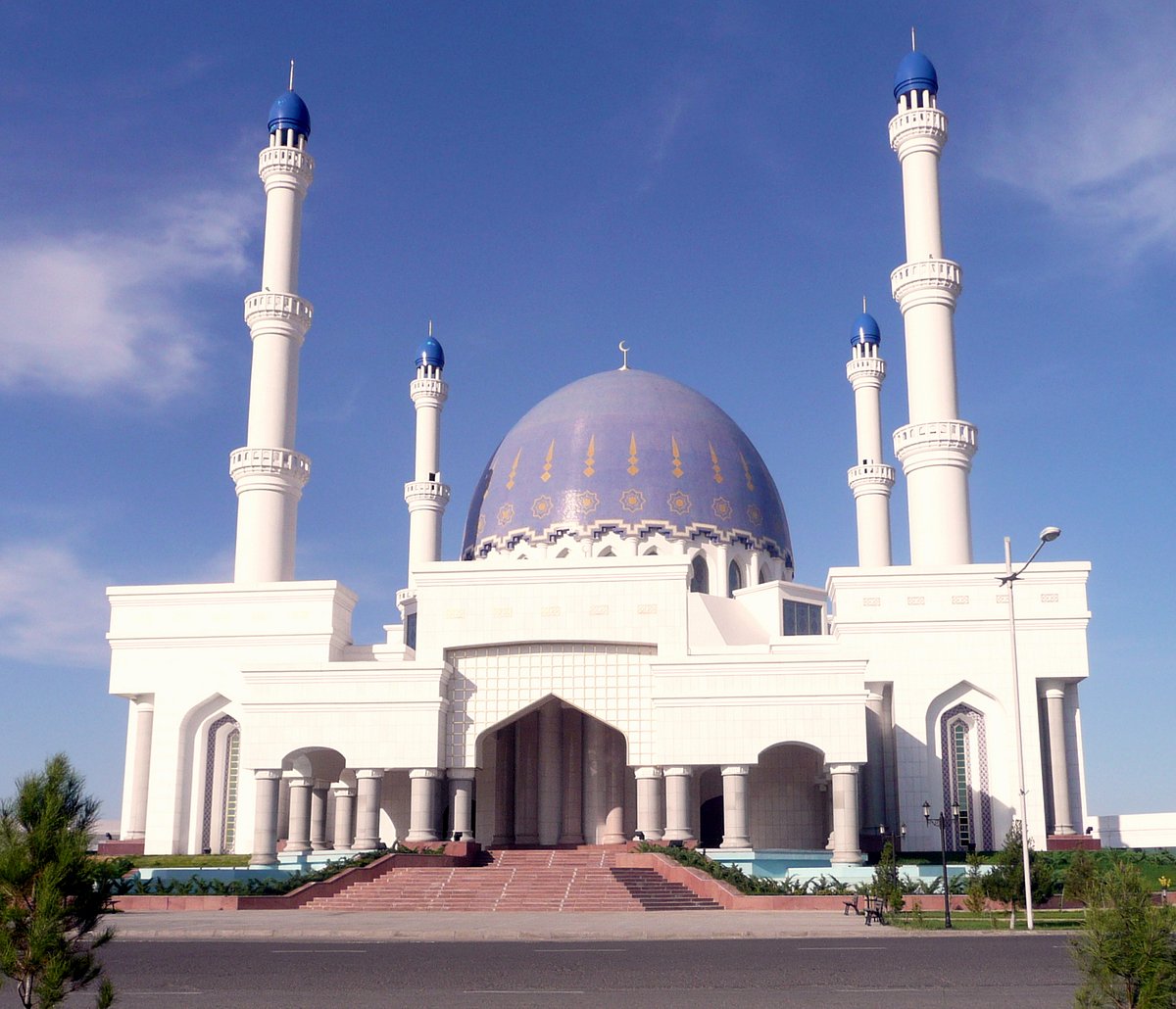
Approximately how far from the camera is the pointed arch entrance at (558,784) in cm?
3616

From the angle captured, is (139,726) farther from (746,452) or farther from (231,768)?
(746,452)

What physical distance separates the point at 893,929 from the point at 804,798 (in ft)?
52.3

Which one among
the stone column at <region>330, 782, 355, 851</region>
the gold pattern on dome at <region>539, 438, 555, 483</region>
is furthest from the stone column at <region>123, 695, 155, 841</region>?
the gold pattern on dome at <region>539, 438, 555, 483</region>

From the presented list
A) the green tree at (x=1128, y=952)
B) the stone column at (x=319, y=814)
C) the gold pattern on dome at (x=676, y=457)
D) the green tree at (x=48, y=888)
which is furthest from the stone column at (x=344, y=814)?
the green tree at (x=1128, y=952)

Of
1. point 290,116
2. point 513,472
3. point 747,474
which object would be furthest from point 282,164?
point 747,474

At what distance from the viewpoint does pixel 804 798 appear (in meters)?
35.2

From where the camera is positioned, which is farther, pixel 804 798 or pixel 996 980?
pixel 804 798

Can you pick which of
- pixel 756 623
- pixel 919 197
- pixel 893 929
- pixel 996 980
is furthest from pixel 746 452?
pixel 996 980

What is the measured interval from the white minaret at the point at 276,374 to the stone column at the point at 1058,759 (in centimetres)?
2082

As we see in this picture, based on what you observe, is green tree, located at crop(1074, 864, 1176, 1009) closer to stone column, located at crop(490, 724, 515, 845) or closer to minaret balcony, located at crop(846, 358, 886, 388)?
stone column, located at crop(490, 724, 515, 845)

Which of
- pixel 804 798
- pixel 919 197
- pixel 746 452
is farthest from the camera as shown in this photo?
pixel 746 452

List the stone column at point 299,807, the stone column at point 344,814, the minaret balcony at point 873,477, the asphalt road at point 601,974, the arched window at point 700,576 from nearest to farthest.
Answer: the asphalt road at point 601,974 → the stone column at point 299,807 → the stone column at point 344,814 → the arched window at point 700,576 → the minaret balcony at point 873,477

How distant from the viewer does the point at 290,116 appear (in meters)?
40.2

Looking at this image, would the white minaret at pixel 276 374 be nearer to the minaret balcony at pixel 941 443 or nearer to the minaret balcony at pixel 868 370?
the minaret balcony at pixel 941 443
